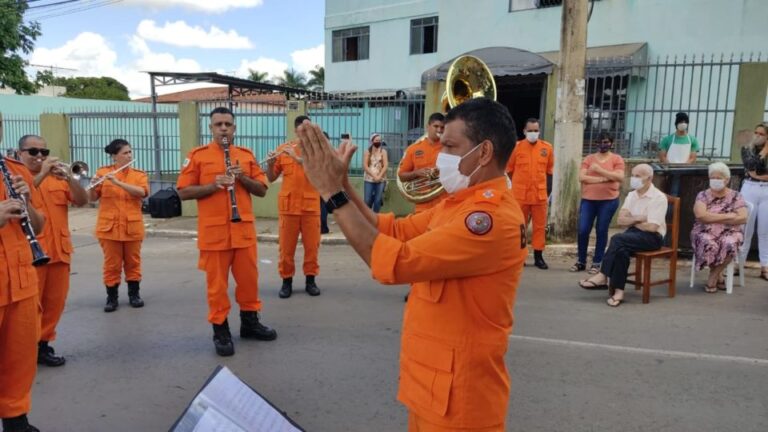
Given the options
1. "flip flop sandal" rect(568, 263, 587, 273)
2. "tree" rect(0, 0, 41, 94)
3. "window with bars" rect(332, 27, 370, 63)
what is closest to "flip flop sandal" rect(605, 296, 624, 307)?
"flip flop sandal" rect(568, 263, 587, 273)

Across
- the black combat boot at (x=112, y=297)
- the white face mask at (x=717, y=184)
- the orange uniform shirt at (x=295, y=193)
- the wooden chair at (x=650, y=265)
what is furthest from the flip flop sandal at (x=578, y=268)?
the black combat boot at (x=112, y=297)

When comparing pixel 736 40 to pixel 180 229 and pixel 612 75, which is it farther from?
pixel 180 229

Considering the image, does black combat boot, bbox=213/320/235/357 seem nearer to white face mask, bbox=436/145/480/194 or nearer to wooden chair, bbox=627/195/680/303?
white face mask, bbox=436/145/480/194

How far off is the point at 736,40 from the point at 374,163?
11719 mm

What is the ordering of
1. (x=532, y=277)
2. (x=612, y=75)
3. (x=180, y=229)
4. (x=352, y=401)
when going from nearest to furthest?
(x=352, y=401)
(x=532, y=277)
(x=612, y=75)
(x=180, y=229)

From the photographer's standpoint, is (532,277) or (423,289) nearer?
(423,289)

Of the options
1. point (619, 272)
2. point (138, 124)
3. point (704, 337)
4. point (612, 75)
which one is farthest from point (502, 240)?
point (138, 124)

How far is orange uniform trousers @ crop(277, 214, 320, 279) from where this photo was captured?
248 inches

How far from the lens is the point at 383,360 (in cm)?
440

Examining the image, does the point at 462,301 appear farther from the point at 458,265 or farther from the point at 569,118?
the point at 569,118

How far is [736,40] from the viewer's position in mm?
15555

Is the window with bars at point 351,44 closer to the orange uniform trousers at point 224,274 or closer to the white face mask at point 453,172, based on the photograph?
the orange uniform trousers at point 224,274

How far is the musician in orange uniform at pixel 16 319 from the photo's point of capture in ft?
9.69

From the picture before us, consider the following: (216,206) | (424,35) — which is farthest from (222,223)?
(424,35)
